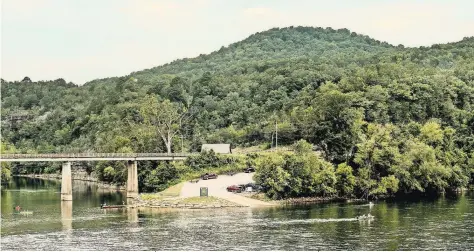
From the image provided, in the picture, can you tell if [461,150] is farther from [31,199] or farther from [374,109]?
[31,199]

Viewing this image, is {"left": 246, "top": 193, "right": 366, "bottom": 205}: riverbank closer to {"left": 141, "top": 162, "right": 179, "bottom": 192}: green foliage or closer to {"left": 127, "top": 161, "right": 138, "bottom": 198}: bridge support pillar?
{"left": 141, "top": 162, "right": 179, "bottom": 192}: green foliage

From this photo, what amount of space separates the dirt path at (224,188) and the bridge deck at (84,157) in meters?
11.2

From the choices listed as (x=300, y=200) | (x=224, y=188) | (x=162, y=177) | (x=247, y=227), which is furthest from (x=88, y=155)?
(x=247, y=227)

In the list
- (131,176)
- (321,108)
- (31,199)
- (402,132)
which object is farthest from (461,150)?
(31,199)

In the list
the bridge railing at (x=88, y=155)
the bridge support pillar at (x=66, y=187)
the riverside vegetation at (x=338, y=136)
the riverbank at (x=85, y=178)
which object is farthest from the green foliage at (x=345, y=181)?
the riverbank at (x=85, y=178)

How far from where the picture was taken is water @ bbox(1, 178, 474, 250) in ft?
245

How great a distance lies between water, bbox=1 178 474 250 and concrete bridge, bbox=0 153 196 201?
6.96 metres

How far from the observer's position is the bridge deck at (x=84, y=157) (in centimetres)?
12470

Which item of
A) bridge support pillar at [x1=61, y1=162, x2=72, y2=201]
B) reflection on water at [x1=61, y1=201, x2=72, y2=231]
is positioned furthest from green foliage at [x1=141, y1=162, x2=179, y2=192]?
reflection on water at [x1=61, y1=201, x2=72, y2=231]

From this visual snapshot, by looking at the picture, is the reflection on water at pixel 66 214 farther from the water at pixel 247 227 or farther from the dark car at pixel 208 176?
the dark car at pixel 208 176

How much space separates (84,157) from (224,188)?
2501 cm

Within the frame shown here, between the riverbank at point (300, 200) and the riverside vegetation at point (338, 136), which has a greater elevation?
the riverside vegetation at point (338, 136)

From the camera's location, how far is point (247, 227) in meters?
85.9

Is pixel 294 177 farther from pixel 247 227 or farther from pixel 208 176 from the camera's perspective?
pixel 247 227
